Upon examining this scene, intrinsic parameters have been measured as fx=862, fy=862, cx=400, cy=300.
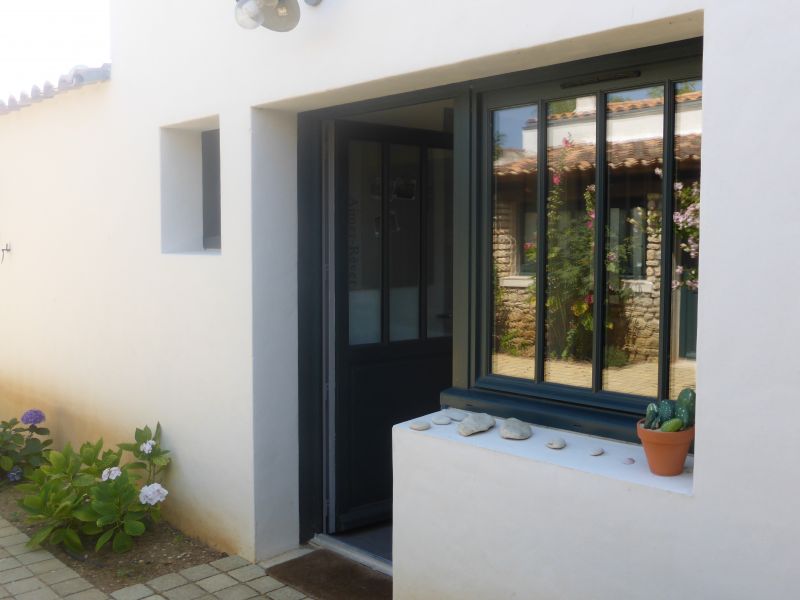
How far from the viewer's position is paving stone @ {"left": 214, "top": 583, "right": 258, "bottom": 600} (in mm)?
4543

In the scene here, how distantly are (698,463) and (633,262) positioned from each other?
96 centimetres

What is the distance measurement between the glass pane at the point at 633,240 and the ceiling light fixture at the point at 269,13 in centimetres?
164

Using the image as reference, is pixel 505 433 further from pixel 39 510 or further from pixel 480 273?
pixel 39 510

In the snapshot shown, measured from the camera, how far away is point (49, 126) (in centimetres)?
674

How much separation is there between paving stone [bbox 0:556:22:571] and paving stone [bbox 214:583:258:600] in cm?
136

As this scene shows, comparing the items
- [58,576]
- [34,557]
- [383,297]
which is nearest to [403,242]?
[383,297]

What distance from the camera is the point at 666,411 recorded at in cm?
315

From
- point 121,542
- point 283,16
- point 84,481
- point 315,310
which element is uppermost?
point 283,16

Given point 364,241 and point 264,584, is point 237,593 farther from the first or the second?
point 364,241

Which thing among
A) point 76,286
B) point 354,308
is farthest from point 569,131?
point 76,286

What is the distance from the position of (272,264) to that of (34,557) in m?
2.30

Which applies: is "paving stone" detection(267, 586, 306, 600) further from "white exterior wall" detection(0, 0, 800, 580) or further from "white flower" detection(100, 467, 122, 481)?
"white flower" detection(100, 467, 122, 481)

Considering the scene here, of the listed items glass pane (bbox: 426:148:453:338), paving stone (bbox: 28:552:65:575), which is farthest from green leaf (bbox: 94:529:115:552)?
glass pane (bbox: 426:148:453:338)

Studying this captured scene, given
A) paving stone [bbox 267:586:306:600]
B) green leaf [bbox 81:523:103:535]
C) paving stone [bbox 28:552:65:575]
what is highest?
green leaf [bbox 81:523:103:535]
